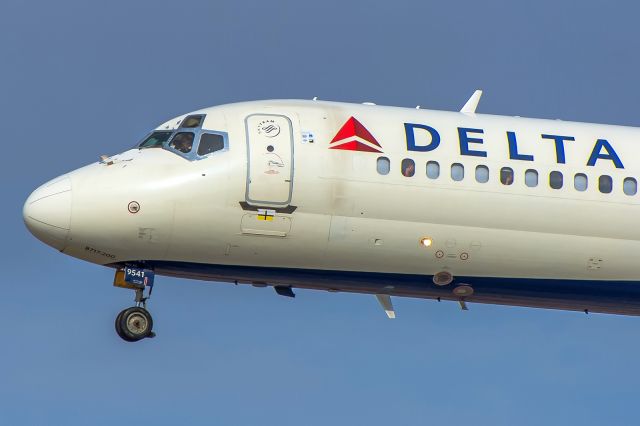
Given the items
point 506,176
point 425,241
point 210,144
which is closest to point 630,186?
point 506,176

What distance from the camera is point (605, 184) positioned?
50.1 m

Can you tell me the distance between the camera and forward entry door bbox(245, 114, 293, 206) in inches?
A: 1870

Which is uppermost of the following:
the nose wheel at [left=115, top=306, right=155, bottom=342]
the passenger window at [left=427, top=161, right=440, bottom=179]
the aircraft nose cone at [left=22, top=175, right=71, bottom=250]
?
the passenger window at [left=427, top=161, right=440, bottom=179]

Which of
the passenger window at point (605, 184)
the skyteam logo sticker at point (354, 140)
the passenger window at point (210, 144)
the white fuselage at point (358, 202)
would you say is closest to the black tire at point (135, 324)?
the white fuselage at point (358, 202)

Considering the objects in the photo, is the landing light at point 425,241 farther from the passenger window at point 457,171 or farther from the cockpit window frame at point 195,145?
the cockpit window frame at point 195,145

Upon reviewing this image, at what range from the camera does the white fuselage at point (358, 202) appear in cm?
4731

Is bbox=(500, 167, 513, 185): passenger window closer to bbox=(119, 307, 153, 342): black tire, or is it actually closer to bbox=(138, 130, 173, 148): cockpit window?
bbox=(138, 130, 173, 148): cockpit window

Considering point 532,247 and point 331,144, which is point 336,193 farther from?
point 532,247

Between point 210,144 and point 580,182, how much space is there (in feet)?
33.8

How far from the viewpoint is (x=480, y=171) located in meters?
49.1

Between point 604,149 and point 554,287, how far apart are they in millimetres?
4149

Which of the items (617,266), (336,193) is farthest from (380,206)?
(617,266)

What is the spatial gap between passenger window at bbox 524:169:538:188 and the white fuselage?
0.20ft

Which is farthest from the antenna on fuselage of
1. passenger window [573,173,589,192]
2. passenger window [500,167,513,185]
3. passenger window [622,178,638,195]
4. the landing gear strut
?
the landing gear strut
